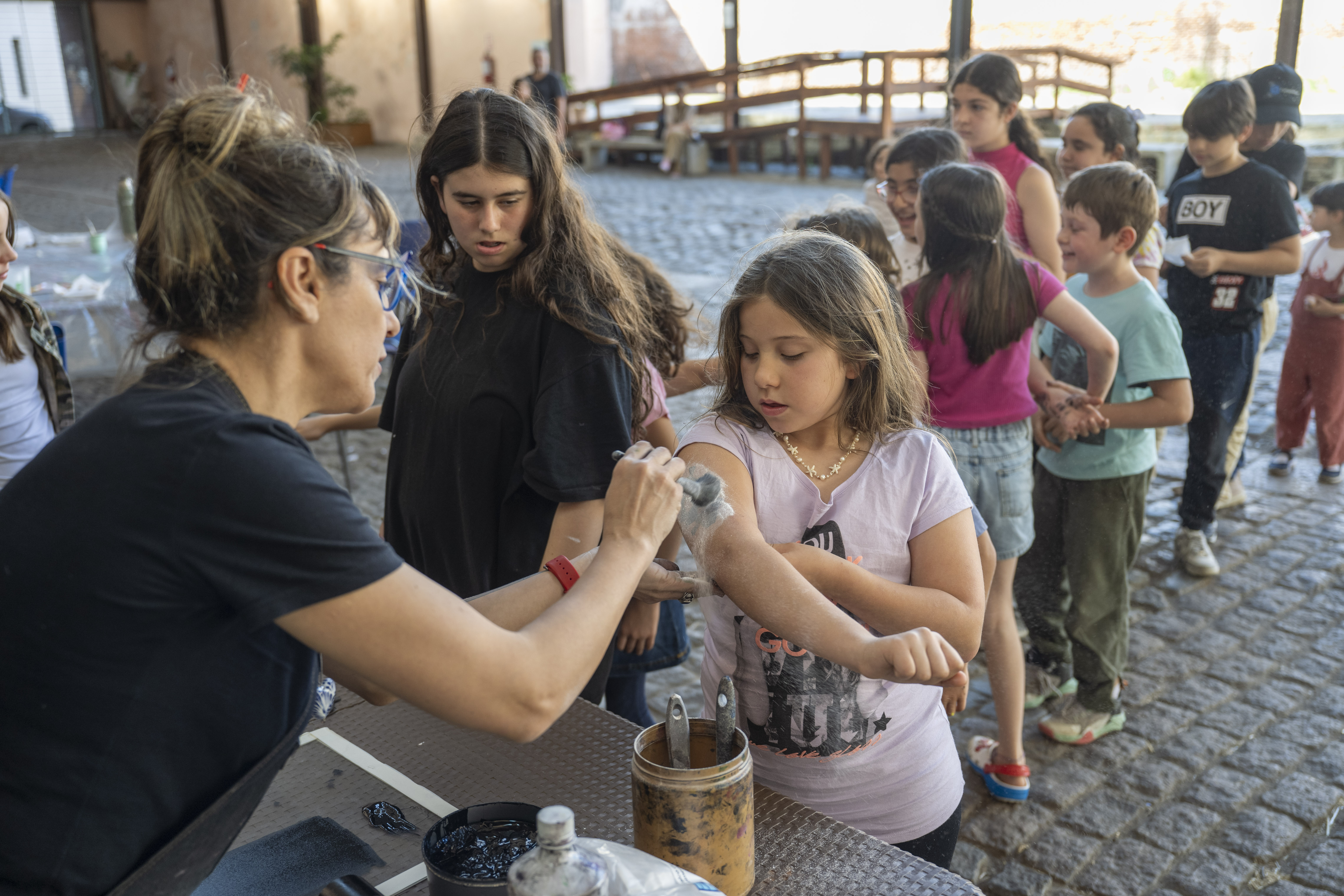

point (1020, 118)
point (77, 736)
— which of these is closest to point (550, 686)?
point (77, 736)

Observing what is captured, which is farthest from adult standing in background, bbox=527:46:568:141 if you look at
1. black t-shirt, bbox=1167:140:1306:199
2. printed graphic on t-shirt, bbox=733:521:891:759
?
printed graphic on t-shirt, bbox=733:521:891:759

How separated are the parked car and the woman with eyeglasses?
94.4ft

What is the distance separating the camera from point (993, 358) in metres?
2.64

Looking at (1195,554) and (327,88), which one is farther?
(327,88)

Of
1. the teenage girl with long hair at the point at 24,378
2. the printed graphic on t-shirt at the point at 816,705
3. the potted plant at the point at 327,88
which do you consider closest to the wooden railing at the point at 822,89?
the potted plant at the point at 327,88

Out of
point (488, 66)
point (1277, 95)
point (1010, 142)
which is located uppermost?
point (488, 66)

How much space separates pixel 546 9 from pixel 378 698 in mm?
19637

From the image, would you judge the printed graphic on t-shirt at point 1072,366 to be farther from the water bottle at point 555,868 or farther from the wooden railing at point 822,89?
the wooden railing at point 822,89

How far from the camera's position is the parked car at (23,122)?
80.8 feet

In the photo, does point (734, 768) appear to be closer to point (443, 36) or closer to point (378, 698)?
point (378, 698)

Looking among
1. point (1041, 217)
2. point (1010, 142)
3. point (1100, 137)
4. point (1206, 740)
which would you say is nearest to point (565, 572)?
point (1206, 740)

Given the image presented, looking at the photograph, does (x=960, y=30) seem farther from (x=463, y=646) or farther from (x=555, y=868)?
(x=555, y=868)

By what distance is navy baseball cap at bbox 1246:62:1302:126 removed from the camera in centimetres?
436

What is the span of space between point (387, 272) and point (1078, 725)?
2.48 meters
